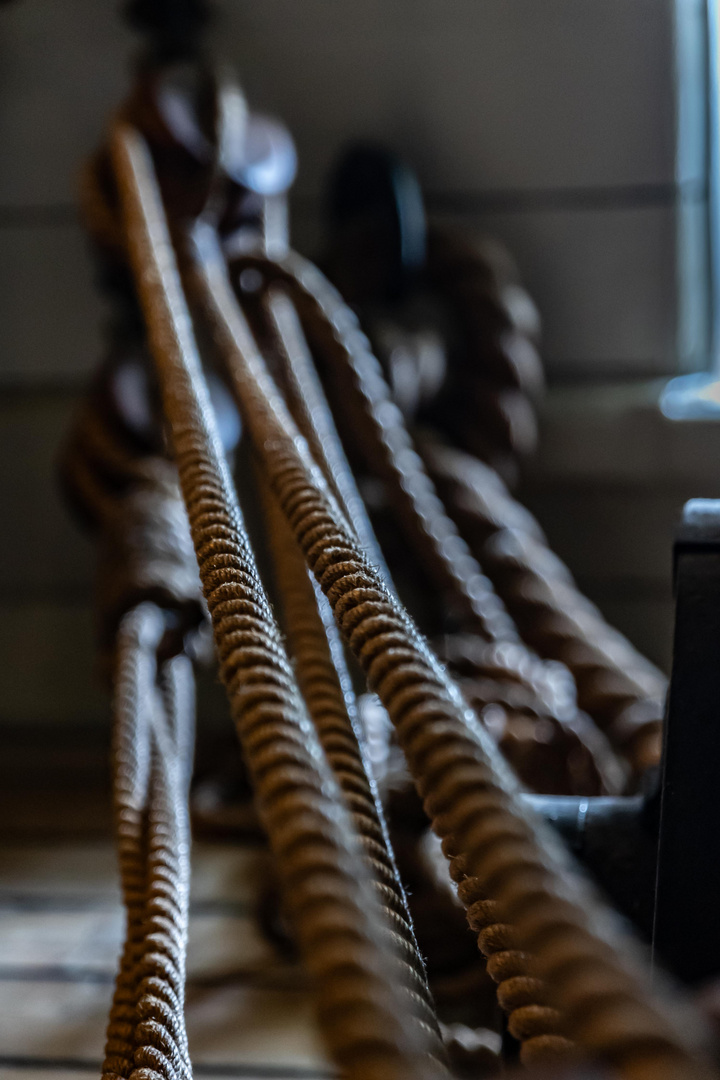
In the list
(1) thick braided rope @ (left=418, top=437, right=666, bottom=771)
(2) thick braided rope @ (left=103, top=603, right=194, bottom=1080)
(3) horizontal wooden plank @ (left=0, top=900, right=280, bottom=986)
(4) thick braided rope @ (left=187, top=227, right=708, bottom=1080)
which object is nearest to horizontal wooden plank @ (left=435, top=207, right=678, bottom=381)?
(1) thick braided rope @ (left=418, top=437, right=666, bottom=771)

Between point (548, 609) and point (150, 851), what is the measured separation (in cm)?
48

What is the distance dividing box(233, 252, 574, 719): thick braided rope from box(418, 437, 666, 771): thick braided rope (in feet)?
0.09

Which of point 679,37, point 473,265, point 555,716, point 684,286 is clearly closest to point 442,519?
point 555,716

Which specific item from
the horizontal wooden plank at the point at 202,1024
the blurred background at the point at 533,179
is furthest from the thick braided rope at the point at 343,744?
the blurred background at the point at 533,179

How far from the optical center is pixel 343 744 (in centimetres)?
36

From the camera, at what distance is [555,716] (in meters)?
0.76

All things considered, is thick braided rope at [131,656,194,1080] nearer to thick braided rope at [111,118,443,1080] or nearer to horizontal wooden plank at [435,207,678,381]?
thick braided rope at [111,118,443,1080]

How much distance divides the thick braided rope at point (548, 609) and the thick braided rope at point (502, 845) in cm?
51

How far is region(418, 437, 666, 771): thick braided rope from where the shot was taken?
794 millimetres

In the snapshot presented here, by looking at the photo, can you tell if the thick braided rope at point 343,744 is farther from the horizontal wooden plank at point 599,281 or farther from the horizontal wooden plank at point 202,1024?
the horizontal wooden plank at point 599,281

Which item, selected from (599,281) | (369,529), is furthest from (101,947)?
(599,281)

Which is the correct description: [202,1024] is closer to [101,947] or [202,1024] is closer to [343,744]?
[101,947]

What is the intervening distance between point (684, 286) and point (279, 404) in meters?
0.75

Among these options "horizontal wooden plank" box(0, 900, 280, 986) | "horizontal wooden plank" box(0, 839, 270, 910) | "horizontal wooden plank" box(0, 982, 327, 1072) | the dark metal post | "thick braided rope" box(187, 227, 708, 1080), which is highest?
"thick braided rope" box(187, 227, 708, 1080)
